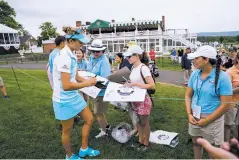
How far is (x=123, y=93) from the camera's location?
360 cm

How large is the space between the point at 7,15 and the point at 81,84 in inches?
2163

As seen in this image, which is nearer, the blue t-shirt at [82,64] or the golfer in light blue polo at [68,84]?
the golfer in light blue polo at [68,84]

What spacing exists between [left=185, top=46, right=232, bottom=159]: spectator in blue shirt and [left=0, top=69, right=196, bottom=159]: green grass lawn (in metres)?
1.10

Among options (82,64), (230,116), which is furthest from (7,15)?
(230,116)

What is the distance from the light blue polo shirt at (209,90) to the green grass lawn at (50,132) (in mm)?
1330

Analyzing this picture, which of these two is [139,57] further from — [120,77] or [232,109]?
[232,109]

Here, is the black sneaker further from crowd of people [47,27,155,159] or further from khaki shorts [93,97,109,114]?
khaki shorts [93,97,109,114]

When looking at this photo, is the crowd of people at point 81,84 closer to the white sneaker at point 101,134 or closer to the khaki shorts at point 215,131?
the white sneaker at point 101,134

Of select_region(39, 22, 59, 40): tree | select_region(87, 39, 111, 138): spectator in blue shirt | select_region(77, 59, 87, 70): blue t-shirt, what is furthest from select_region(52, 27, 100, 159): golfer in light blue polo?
select_region(39, 22, 59, 40): tree

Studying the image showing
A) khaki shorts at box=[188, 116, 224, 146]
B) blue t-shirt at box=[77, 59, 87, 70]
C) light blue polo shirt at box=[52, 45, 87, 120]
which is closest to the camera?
khaki shorts at box=[188, 116, 224, 146]

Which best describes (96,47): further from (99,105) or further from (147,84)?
(147,84)

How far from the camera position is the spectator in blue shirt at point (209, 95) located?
2650mm

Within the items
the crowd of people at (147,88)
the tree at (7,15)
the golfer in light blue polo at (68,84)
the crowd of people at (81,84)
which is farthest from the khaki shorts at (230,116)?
the tree at (7,15)

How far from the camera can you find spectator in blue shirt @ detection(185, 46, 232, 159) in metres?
2.65
